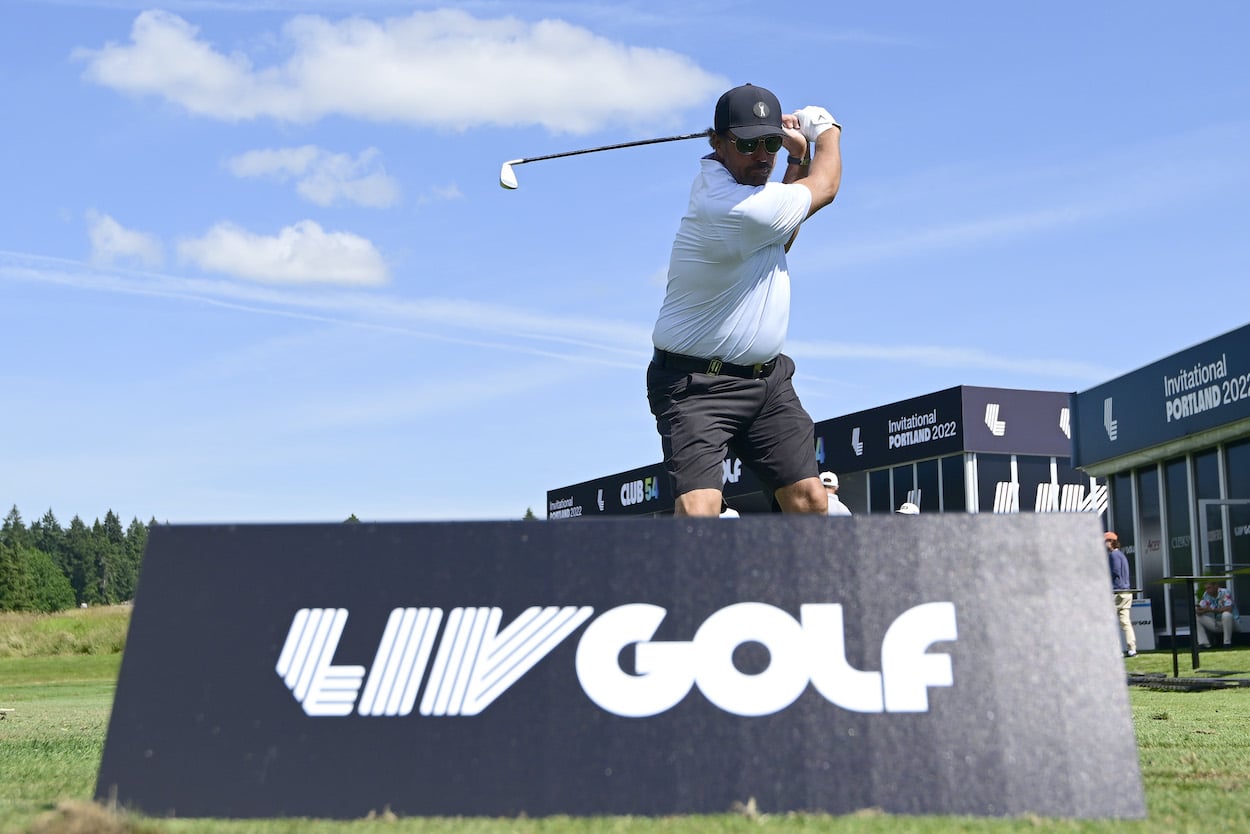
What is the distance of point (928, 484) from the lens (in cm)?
3012

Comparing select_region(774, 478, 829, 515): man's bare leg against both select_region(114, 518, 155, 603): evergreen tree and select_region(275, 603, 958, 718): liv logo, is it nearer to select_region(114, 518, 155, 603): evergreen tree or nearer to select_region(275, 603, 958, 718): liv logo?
select_region(275, 603, 958, 718): liv logo

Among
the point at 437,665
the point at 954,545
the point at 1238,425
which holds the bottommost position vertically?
the point at 437,665

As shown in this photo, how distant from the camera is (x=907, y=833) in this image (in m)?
2.94

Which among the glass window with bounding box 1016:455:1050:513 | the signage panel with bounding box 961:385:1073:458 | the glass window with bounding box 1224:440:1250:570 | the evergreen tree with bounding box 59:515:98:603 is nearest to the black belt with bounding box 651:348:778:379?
the glass window with bounding box 1224:440:1250:570

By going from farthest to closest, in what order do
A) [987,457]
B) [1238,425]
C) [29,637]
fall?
[29,637] < [987,457] < [1238,425]

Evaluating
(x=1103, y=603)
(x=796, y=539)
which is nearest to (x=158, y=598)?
(x=796, y=539)

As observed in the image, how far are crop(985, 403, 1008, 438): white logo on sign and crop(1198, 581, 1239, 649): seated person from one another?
26.9 feet

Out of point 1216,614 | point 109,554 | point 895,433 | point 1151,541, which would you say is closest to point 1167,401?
point 1151,541

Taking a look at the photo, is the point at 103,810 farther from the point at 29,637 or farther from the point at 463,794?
the point at 29,637

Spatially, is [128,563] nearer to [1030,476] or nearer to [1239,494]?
[1030,476]

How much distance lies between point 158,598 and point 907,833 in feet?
6.51

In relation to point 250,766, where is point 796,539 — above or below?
above

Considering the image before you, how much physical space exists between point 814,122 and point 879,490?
90.5 ft

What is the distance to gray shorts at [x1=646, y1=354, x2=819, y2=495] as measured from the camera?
4707 mm
